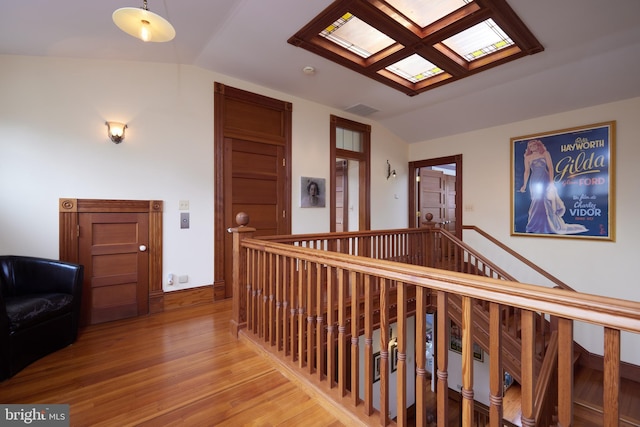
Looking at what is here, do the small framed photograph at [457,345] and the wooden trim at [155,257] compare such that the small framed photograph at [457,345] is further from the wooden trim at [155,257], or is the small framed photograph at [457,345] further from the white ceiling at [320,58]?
the wooden trim at [155,257]

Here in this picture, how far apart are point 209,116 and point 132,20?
6.04 ft

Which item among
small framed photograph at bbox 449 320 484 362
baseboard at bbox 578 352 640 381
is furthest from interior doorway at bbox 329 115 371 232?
baseboard at bbox 578 352 640 381

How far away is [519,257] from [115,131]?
17.5 feet

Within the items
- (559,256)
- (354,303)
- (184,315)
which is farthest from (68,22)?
(559,256)

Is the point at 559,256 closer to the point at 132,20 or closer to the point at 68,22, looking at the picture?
the point at 132,20

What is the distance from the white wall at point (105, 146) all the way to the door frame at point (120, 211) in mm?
63

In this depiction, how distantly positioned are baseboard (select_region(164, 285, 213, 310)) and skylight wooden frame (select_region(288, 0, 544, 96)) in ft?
9.75

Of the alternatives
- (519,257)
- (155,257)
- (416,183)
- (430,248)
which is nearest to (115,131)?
(155,257)

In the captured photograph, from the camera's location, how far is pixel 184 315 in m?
3.11

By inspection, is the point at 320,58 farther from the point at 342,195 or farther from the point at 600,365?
Result: the point at 600,365

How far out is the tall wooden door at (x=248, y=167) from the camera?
3600 millimetres

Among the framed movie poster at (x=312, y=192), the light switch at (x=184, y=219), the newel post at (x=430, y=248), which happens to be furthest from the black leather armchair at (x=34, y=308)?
the newel post at (x=430, y=248)

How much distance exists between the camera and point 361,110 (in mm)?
4832

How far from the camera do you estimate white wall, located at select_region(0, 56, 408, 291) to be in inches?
102
